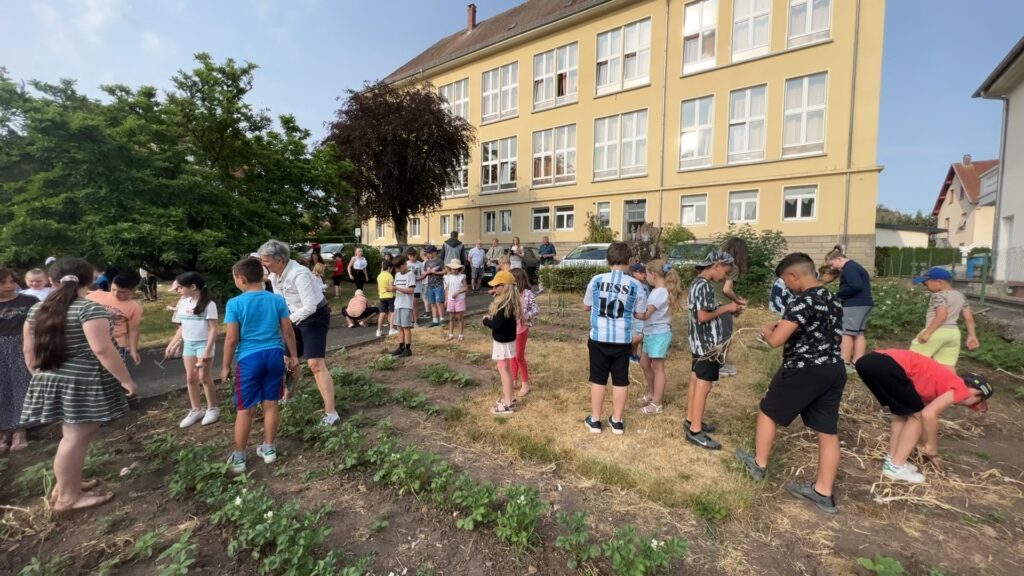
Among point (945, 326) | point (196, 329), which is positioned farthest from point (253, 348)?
point (945, 326)

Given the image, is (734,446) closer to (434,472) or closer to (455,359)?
(434,472)

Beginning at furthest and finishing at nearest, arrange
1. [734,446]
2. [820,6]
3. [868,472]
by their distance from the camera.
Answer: [820,6] → [734,446] → [868,472]

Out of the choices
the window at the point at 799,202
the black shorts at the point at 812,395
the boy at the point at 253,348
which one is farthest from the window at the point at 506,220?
the black shorts at the point at 812,395

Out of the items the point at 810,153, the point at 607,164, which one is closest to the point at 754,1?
the point at 810,153

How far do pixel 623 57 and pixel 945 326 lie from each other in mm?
21572

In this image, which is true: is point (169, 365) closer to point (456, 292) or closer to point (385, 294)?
point (385, 294)

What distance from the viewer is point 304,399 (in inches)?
189

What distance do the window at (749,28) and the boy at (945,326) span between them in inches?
721

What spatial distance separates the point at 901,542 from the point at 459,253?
10.2 m

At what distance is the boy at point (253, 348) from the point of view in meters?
3.43

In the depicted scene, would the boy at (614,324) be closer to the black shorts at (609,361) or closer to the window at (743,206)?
the black shorts at (609,361)

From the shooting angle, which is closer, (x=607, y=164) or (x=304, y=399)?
(x=304, y=399)

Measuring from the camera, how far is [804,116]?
17969 millimetres

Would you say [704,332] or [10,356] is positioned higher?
[704,332]
